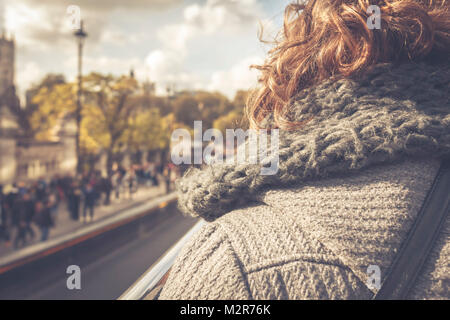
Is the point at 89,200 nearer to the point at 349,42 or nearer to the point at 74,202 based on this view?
the point at 74,202

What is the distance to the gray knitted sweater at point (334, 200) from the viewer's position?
800mm

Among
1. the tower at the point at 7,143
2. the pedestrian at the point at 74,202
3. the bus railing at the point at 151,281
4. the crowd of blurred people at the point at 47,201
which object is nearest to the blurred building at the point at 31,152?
the tower at the point at 7,143

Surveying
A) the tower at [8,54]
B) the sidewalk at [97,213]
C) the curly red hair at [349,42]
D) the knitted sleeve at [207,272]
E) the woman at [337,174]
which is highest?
the tower at [8,54]

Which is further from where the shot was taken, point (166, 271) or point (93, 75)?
point (93, 75)

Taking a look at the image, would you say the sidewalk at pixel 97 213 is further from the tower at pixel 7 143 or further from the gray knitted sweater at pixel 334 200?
the gray knitted sweater at pixel 334 200

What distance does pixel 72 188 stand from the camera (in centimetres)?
1246

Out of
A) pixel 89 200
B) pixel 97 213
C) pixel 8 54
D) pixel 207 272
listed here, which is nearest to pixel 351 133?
pixel 207 272

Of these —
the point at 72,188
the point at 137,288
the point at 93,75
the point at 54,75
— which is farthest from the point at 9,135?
the point at 54,75

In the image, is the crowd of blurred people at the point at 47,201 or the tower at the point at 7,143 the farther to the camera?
the tower at the point at 7,143

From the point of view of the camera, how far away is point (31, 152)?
642 inches
